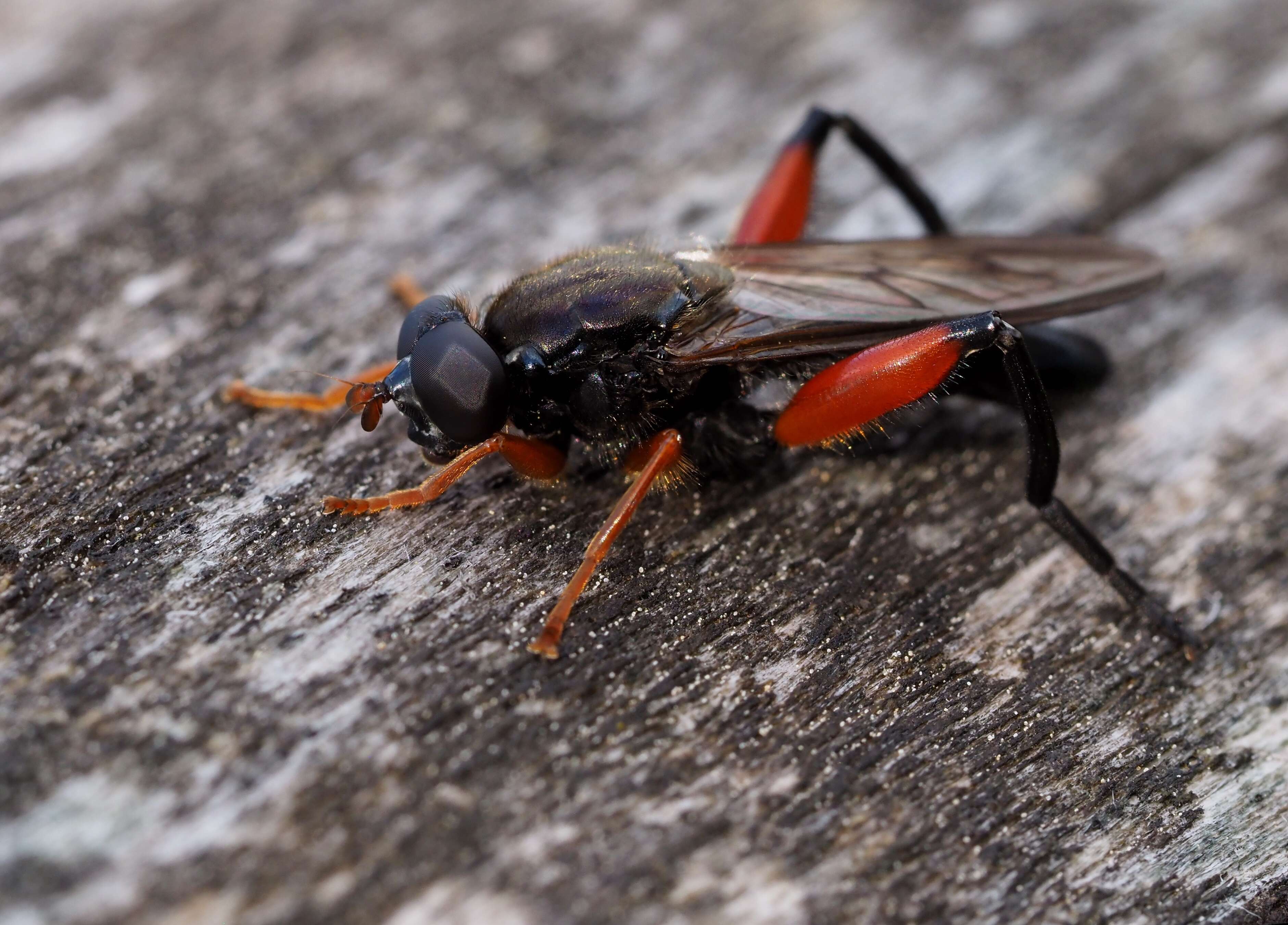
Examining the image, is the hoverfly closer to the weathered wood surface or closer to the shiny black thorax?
the shiny black thorax

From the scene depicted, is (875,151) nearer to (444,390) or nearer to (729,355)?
(729,355)

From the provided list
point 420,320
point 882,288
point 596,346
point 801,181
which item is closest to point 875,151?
point 801,181

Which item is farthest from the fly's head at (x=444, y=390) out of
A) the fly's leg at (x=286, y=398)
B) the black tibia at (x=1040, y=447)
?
the black tibia at (x=1040, y=447)

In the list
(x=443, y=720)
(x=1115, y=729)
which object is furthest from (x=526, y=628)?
(x=1115, y=729)

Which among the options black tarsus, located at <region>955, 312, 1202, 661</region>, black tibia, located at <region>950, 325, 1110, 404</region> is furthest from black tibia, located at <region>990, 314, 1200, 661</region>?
black tibia, located at <region>950, 325, 1110, 404</region>

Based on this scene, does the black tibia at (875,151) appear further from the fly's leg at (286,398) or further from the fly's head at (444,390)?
the fly's leg at (286,398)

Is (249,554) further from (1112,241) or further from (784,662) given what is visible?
(1112,241)
